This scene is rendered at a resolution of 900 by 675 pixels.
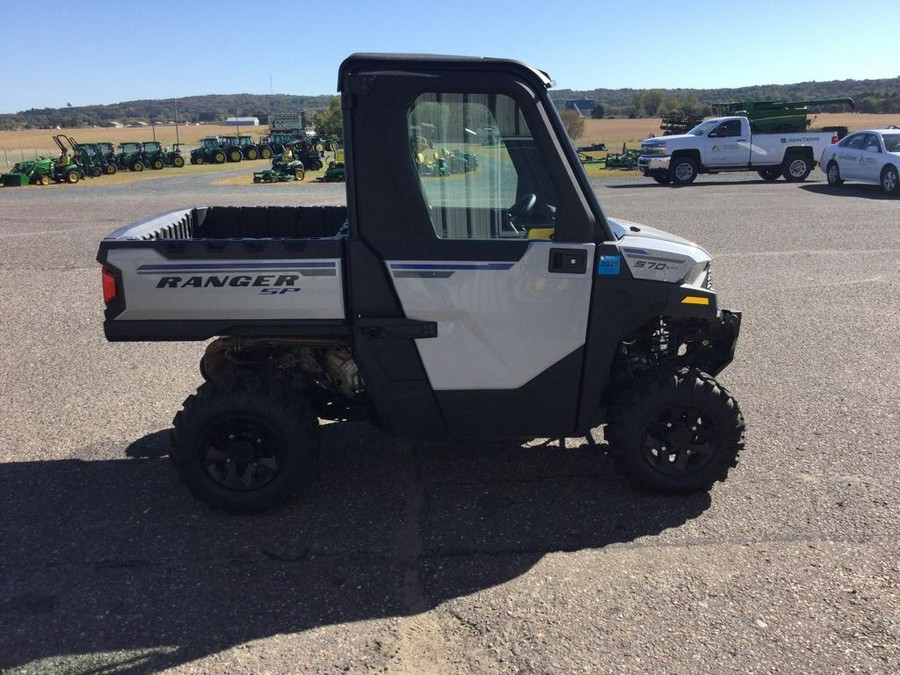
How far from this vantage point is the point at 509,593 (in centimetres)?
336

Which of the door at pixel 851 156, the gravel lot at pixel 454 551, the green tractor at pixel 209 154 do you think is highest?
the green tractor at pixel 209 154

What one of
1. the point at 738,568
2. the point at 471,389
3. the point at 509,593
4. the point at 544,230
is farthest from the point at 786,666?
the point at 544,230

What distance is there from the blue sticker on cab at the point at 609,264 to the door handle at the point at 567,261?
0.08 m

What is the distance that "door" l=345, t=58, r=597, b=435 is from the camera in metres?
3.69

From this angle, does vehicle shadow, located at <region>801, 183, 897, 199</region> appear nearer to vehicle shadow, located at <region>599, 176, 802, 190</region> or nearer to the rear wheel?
the rear wheel

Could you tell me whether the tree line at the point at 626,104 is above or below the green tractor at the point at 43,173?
above

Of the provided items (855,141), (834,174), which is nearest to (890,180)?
(855,141)

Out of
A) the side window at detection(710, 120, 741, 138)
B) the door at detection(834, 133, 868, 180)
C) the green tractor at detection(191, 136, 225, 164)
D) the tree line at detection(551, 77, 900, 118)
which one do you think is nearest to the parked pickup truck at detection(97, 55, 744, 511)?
the door at detection(834, 133, 868, 180)

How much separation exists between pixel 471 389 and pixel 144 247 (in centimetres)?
178

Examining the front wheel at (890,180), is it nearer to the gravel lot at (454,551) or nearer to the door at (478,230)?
the gravel lot at (454,551)

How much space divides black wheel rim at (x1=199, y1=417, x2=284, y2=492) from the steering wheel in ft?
5.49

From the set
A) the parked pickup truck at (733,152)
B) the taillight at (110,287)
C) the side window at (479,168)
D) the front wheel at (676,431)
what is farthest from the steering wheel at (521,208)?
the parked pickup truck at (733,152)

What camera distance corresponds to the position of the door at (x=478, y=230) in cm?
369

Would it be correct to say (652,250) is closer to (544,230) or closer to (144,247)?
(544,230)
